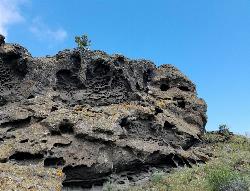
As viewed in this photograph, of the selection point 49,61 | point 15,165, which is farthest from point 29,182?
point 49,61

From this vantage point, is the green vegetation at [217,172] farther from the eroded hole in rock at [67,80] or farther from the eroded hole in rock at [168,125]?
the eroded hole in rock at [67,80]

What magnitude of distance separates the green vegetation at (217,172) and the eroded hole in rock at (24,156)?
4766 mm

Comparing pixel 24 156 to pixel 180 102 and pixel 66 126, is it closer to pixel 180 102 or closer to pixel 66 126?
pixel 66 126

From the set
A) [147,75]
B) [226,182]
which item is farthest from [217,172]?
[147,75]

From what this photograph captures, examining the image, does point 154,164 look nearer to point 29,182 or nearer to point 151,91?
point 151,91

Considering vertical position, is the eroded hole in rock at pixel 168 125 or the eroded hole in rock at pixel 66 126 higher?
the eroded hole in rock at pixel 168 125

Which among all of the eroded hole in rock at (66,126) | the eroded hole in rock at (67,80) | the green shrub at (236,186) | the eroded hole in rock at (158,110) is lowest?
the green shrub at (236,186)

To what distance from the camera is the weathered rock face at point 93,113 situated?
86.4ft

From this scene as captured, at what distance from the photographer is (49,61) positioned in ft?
106

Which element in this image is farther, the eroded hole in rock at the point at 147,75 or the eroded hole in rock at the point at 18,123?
Result: the eroded hole in rock at the point at 147,75

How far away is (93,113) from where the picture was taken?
96.4 feet

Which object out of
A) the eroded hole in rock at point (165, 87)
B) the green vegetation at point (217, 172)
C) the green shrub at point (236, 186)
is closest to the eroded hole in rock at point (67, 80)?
the eroded hole in rock at point (165, 87)

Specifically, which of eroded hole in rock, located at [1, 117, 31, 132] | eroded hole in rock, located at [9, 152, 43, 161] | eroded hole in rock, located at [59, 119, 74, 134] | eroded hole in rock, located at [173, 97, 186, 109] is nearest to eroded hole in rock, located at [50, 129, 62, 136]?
eroded hole in rock, located at [59, 119, 74, 134]

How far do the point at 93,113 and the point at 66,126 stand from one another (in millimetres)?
2494
